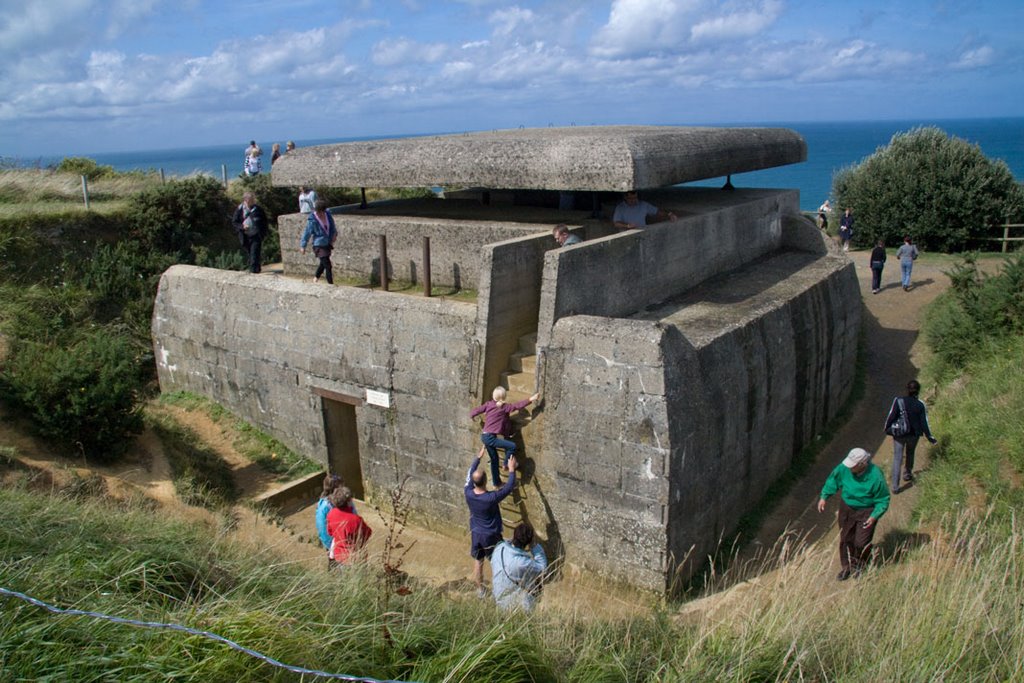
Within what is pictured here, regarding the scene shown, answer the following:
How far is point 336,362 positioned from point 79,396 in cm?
289

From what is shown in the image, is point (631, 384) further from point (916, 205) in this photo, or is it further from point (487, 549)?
point (916, 205)

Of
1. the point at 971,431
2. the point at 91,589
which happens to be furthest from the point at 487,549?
the point at 971,431

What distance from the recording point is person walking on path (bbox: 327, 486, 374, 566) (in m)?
6.16

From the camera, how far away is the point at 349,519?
635 centimetres

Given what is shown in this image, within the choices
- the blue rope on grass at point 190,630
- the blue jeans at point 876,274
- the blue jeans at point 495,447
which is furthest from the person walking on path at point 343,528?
the blue jeans at point 876,274

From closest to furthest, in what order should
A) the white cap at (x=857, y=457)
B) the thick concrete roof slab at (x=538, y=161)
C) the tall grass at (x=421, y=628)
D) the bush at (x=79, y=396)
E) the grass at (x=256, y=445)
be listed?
1. the tall grass at (x=421, y=628)
2. the white cap at (x=857, y=457)
3. the thick concrete roof slab at (x=538, y=161)
4. the bush at (x=79, y=396)
5. the grass at (x=256, y=445)

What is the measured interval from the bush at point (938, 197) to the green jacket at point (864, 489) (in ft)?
53.3

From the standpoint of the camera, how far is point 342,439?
32.8 ft

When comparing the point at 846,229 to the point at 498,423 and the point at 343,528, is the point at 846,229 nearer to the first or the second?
the point at 498,423

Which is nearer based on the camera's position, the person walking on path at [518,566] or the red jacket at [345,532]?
the person walking on path at [518,566]

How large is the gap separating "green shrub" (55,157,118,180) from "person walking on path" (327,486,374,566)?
16.5 m

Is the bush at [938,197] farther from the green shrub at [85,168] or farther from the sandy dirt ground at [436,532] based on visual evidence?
the green shrub at [85,168]

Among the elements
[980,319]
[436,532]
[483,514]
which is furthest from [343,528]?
[980,319]

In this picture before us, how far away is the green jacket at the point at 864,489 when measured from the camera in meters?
6.74
